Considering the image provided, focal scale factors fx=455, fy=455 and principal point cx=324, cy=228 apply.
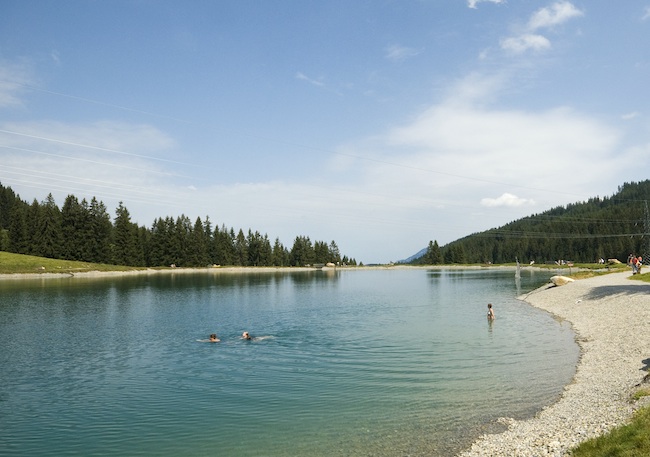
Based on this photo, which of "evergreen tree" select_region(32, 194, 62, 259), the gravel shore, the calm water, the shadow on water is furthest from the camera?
"evergreen tree" select_region(32, 194, 62, 259)

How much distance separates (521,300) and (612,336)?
33683mm

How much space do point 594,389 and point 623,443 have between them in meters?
10.3

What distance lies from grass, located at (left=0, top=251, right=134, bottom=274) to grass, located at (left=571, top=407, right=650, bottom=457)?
134092mm

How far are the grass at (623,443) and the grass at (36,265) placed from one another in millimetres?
134092

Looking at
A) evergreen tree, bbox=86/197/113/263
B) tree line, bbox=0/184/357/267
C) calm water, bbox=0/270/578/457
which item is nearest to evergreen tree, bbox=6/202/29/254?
tree line, bbox=0/184/357/267

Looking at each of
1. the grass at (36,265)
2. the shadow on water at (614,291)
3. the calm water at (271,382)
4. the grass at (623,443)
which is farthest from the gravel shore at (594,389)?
the grass at (36,265)

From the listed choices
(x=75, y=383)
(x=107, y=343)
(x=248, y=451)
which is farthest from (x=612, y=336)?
(x=107, y=343)

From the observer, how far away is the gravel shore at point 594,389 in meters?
14.6

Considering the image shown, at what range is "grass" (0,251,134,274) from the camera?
119 m

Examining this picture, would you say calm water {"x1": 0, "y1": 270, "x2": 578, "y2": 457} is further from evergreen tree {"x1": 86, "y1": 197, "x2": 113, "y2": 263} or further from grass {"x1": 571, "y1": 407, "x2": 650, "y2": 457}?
evergreen tree {"x1": 86, "y1": 197, "x2": 113, "y2": 263}

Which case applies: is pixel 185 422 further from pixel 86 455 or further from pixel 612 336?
pixel 612 336

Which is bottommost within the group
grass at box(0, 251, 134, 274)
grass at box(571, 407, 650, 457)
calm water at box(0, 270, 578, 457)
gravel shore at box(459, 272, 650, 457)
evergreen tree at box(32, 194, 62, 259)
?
calm water at box(0, 270, 578, 457)

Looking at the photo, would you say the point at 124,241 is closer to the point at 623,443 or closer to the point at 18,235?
the point at 18,235

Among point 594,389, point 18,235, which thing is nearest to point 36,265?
point 18,235
